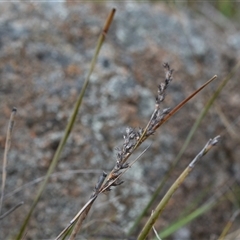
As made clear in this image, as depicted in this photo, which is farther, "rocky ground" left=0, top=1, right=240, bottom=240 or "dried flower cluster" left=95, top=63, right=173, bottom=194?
"rocky ground" left=0, top=1, right=240, bottom=240

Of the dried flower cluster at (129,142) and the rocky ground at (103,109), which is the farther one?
the rocky ground at (103,109)

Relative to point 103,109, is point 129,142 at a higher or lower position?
lower

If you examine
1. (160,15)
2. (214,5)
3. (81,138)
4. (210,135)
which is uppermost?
(214,5)

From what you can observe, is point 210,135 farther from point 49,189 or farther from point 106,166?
point 49,189

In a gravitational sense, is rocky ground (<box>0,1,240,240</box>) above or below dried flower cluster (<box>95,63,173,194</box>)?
above

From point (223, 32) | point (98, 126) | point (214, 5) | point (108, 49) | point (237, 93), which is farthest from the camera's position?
point (214, 5)

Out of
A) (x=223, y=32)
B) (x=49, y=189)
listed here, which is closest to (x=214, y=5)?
(x=223, y=32)

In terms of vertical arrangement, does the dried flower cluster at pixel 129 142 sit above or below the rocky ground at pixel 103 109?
below

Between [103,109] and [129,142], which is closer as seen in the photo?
[129,142]
